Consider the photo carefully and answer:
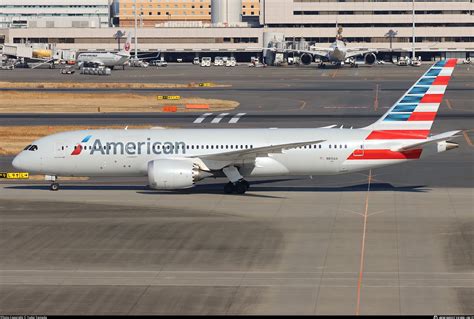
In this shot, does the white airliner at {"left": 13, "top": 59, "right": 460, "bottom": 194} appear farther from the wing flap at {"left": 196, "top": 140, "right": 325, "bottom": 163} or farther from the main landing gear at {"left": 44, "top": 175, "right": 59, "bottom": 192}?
the main landing gear at {"left": 44, "top": 175, "right": 59, "bottom": 192}

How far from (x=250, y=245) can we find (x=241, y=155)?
13622 millimetres

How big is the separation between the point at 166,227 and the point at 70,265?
8768mm

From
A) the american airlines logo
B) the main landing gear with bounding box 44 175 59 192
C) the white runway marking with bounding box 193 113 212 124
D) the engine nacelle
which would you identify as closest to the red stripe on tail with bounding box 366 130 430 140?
the engine nacelle

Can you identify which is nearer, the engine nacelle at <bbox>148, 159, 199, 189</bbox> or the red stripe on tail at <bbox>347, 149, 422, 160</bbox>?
the engine nacelle at <bbox>148, 159, 199, 189</bbox>

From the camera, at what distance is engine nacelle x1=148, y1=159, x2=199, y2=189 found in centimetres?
5653

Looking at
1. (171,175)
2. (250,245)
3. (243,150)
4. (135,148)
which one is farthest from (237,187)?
(250,245)

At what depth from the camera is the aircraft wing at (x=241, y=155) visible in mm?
56781

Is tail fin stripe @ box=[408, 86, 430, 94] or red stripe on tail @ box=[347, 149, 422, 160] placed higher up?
tail fin stripe @ box=[408, 86, 430, 94]

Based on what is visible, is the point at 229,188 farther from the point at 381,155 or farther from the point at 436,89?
the point at 436,89

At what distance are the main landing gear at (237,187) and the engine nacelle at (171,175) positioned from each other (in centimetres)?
242

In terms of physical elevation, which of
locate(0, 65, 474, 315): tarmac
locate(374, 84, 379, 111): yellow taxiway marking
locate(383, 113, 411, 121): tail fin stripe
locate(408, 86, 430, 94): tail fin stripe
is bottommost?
locate(0, 65, 474, 315): tarmac

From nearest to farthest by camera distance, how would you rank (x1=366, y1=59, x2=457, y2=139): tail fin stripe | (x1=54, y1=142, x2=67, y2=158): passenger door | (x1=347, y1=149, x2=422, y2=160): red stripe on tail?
1. (x1=347, y1=149, x2=422, y2=160): red stripe on tail
2. (x1=366, y1=59, x2=457, y2=139): tail fin stripe
3. (x1=54, y1=142, x2=67, y2=158): passenger door

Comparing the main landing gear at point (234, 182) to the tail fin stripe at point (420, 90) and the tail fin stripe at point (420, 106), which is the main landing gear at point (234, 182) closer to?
the tail fin stripe at point (420, 106)

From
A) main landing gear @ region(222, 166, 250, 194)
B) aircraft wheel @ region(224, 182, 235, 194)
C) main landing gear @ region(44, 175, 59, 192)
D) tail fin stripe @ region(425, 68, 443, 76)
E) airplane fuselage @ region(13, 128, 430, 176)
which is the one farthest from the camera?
main landing gear @ region(44, 175, 59, 192)
